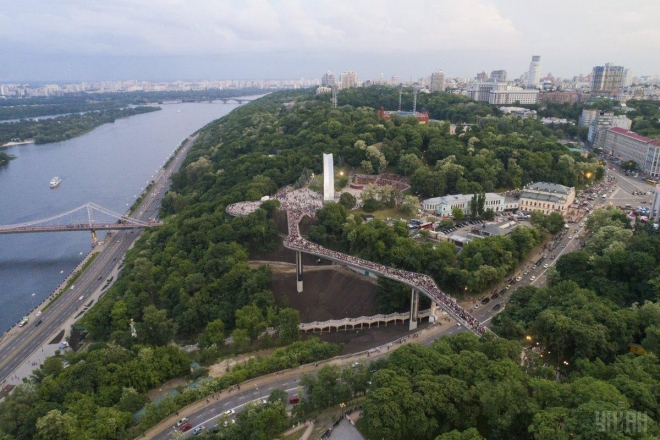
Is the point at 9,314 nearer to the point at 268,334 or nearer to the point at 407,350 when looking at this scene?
the point at 268,334

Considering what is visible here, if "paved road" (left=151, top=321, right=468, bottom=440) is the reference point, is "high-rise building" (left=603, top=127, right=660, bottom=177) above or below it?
above

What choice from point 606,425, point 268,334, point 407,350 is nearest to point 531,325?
point 407,350

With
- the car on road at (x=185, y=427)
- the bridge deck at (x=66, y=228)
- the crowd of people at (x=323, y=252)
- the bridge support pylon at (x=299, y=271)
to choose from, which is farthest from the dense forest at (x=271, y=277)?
the bridge deck at (x=66, y=228)

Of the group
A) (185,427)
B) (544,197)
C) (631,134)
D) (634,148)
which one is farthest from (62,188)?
(631,134)

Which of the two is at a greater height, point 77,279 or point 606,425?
point 606,425

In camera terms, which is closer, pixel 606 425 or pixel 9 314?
pixel 606 425

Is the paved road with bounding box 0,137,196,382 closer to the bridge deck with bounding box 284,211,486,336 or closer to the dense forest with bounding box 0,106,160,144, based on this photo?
the bridge deck with bounding box 284,211,486,336

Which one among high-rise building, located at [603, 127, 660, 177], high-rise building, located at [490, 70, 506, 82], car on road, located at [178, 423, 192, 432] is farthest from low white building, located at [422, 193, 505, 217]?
high-rise building, located at [490, 70, 506, 82]
